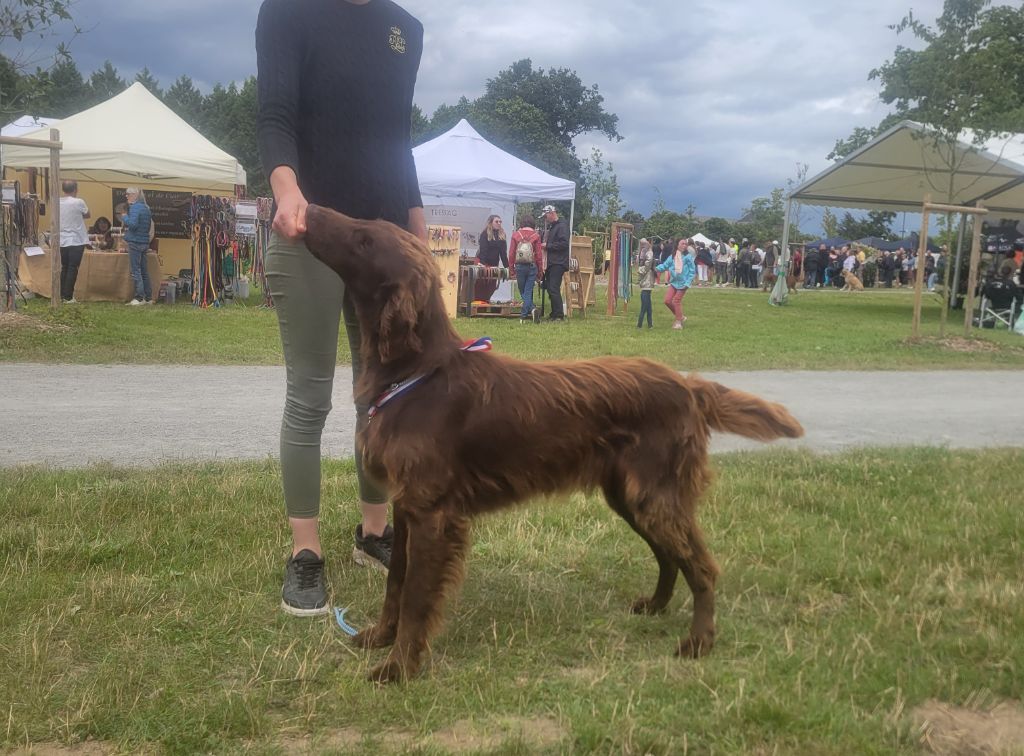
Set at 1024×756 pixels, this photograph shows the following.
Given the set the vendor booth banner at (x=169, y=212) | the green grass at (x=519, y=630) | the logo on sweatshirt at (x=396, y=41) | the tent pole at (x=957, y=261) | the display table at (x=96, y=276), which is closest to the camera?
the green grass at (x=519, y=630)

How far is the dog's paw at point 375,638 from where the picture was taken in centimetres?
295

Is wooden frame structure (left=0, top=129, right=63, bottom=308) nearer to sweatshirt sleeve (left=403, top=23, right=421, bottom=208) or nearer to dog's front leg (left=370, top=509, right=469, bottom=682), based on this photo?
sweatshirt sleeve (left=403, top=23, right=421, bottom=208)

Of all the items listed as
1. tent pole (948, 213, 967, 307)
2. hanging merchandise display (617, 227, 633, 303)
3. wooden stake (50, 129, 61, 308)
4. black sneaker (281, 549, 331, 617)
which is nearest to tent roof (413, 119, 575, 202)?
hanging merchandise display (617, 227, 633, 303)

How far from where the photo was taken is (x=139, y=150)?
50.9 ft

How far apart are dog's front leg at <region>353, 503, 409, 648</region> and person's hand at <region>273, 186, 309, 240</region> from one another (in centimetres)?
105

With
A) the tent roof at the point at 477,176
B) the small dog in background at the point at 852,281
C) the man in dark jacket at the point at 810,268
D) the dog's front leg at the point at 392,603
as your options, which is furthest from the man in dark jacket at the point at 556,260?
the small dog in background at the point at 852,281

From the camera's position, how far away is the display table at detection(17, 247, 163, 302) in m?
14.8

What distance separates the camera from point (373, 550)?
370 centimetres

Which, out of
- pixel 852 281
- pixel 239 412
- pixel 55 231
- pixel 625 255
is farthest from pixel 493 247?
pixel 852 281

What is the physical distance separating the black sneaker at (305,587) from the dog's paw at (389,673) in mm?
574

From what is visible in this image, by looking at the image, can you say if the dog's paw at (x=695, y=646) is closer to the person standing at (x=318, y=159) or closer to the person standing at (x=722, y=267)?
the person standing at (x=318, y=159)

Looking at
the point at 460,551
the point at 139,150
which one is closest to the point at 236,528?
the point at 460,551

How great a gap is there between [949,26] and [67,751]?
666 inches

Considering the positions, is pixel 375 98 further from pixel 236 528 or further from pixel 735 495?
pixel 735 495
